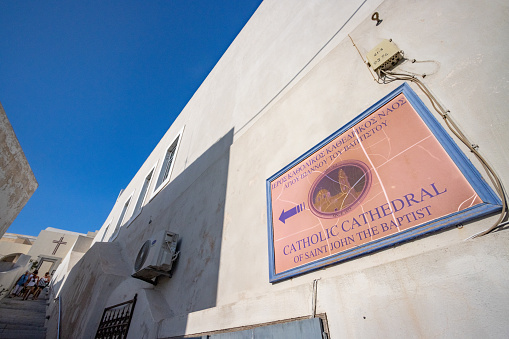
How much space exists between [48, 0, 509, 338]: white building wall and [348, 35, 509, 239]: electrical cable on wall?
5cm

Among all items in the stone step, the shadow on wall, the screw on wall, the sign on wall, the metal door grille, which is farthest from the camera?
the stone step

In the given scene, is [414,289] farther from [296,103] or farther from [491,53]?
[296,103]

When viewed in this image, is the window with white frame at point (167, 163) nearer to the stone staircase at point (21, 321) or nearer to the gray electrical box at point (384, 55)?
the stone staircase at point (21, 321)

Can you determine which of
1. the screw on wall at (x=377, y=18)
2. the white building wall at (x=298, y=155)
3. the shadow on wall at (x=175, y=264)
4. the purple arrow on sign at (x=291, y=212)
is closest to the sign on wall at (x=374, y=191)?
the purple arrow on sign at (x=291, y=212)

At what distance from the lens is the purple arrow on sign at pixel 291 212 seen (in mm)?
2455

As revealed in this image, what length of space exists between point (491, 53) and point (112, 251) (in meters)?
9.65

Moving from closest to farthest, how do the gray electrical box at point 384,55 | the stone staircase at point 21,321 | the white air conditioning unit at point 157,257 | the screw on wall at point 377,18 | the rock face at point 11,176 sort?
1. the gray electrical box at point 384,55
2. the screw on wall at point 377,18
3. the rock face at point 11,176
4. the white air conditioning unit at point 157,257
5. the stone staircase at point 21,321

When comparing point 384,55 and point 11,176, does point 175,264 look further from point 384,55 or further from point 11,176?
point 384,55

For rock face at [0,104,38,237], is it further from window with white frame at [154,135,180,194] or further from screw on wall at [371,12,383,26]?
window with white frame at [154,135,180,194]

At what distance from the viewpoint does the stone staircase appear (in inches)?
220

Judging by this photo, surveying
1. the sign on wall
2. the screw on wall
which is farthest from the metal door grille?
the screw on wall

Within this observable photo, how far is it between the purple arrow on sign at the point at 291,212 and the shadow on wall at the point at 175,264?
1240 millimetres

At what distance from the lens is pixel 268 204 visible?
2.88 meters

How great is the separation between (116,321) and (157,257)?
53.3 inches
